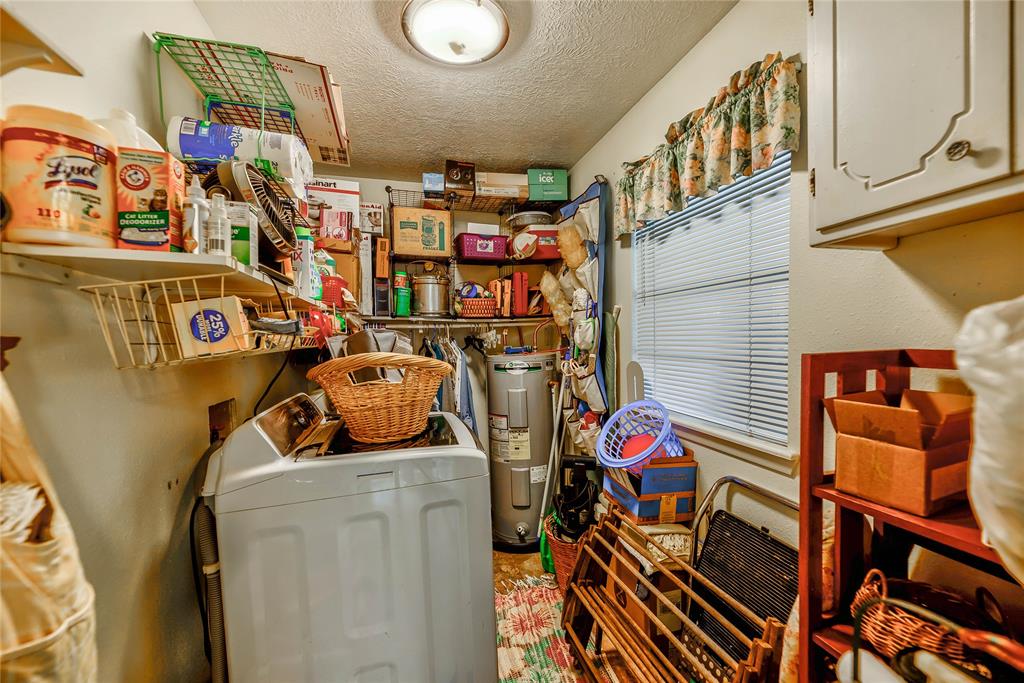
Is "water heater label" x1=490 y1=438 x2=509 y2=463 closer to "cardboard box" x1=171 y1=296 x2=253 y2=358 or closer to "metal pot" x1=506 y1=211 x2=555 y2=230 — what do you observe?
"metal pot" x1=506 y1=211 x2=555 y2=230

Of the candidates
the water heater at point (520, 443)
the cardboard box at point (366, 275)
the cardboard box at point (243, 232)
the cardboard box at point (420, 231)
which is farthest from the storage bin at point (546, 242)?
the cardboard box at point (243, 232)

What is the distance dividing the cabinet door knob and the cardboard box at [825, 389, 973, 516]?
0.46 m

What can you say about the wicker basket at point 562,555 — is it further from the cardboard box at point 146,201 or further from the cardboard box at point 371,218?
the cardboard box at point 371,218

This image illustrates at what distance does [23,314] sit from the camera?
61cm

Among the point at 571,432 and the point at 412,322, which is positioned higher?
the point at 412,322

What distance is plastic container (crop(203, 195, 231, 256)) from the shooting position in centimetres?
71

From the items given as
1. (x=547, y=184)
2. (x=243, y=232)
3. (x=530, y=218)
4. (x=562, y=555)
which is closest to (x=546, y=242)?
(x=530, y=218)

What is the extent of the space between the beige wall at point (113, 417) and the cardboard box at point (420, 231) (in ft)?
4.88

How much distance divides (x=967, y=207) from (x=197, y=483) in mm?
1960

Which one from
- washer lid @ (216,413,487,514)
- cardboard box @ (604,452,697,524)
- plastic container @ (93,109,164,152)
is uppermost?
plastic container @ (93,109,164,152)

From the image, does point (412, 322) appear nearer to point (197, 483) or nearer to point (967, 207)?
point (197, 483)

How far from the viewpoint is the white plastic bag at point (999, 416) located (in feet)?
1.55

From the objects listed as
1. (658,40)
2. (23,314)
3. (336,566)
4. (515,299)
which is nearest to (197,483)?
(336,566)

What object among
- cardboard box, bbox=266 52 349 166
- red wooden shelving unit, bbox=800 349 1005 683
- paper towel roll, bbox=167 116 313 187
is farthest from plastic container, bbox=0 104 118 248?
red wooden shelving unit, bbox=800 349 1005 683
